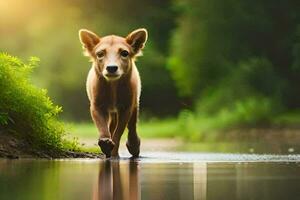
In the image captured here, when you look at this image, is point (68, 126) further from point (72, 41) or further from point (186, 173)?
point (72, 41)

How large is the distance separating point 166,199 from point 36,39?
15.3 meters

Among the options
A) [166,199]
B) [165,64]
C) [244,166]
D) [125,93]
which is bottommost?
[166,199]

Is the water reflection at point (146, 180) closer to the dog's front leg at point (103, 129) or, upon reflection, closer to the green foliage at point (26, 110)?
the dog's front leg at point (103, 129)

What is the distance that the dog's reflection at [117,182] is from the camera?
21.2ft

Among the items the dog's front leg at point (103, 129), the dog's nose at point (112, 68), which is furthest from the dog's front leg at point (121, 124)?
the dog's nose at point (112, 68)

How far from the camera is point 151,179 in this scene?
7844mm

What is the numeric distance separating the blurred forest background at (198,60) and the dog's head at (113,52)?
8.26m

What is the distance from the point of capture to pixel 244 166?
9695 millimetres

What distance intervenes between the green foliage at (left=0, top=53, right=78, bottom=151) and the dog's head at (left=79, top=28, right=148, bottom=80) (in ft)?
1.90

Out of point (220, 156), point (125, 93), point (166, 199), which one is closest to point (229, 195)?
point (166, 199)

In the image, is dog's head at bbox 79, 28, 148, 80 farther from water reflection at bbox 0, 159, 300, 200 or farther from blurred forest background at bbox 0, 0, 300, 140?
blurred forest background at bbox 0, 0, 300, 140

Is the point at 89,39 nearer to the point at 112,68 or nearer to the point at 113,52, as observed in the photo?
the point at 113,52

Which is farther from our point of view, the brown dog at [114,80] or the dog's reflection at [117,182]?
the brown dog at [114,80]

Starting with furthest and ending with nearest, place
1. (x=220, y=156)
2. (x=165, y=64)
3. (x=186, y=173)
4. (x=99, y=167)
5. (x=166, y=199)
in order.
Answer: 1. (x=165, y=64)
2. (x=220, y=156)
3. (x=99, y=167)
4. (x=186, y=173)
5. (x=166, y=199)
